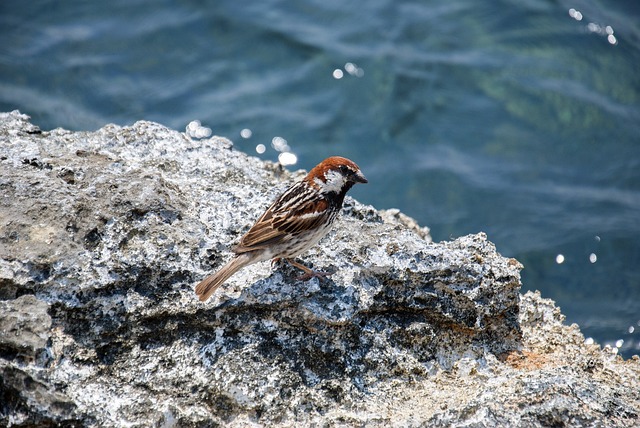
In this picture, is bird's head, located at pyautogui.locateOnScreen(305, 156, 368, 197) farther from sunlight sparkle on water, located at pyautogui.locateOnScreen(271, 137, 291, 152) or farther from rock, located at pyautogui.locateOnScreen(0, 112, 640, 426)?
sunlight sparkle on water, located at pyautogui.locateOnScreen(271, 137, 291, 152)

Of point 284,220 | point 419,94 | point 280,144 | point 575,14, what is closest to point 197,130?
point 280,144

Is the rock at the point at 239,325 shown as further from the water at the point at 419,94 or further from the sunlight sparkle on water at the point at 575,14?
the sunlight sparkle on water at the point at 575,14

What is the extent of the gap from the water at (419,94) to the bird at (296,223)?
409 cm

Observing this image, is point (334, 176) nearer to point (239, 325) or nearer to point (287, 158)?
point (239, 325)

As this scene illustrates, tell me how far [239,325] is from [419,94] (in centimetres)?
707

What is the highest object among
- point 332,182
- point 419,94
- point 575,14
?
point 575,14

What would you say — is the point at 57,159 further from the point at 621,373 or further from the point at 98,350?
the point at 621,373

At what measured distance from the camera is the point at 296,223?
4344 millimetres

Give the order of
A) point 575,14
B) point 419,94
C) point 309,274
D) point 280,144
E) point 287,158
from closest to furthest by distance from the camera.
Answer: point 309,274 → point 287,158 → point 280,144 → point 419,94 → point 575,14

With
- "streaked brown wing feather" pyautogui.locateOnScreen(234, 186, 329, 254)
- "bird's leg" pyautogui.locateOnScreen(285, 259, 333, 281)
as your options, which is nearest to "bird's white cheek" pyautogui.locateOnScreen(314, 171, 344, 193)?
"streaked brown wing feather" pyautogui.locateOnScreen(234, 186, 329, 254)

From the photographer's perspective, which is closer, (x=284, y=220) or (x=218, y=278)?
(x=218, y=278)

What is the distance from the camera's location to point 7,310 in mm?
3539

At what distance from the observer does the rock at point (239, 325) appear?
3.51 meters

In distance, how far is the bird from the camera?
4.09m
